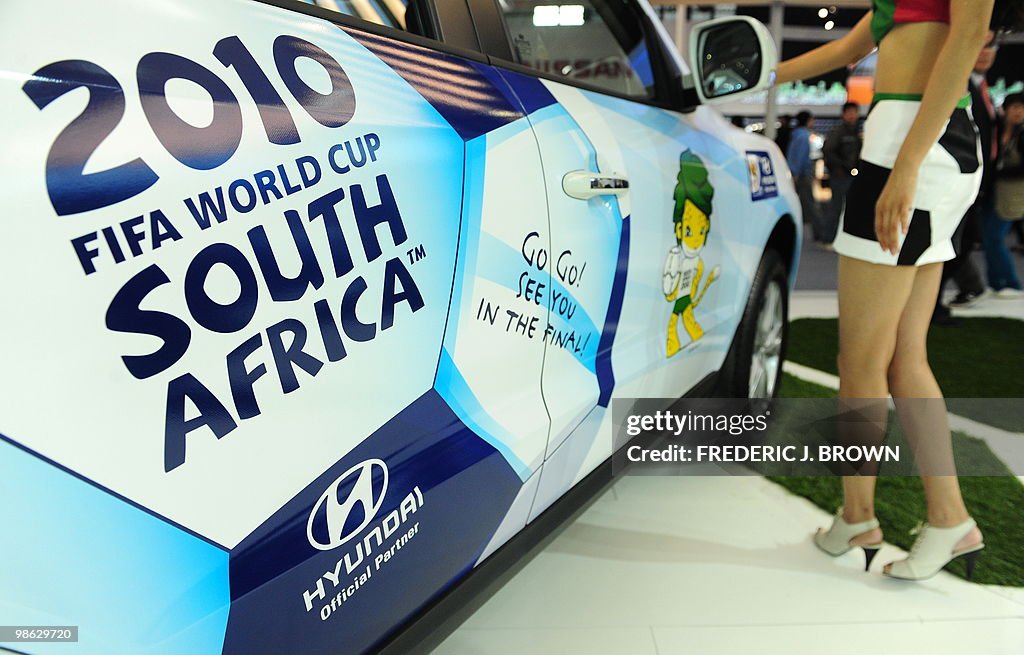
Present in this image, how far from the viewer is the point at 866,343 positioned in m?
1.71

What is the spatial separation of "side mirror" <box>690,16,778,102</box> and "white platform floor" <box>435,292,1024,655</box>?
1066mm

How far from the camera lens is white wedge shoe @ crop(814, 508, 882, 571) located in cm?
180

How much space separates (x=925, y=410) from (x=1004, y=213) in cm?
414

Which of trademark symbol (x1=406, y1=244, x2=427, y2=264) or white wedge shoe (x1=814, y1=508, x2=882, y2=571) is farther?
white wedge shoe (x1=814, y1=508, x2=882, y2=571)

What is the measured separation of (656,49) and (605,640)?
4.35 ft

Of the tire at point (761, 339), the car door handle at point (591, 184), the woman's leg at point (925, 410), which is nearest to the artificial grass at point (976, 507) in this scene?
the woman's leg at point (925, 410)

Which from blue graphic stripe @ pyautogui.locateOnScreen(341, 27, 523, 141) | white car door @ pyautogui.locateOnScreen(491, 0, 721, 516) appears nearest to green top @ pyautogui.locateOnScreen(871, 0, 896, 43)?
white car door @ pyautogui.locateOnScreen(491, 0, 721, 516)

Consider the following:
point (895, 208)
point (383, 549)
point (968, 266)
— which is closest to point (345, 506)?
point (383, 549)

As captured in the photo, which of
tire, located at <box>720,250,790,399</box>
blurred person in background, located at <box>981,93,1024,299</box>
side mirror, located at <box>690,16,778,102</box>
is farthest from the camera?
blurred person in background, located at <box>981,93,1024,299</box>

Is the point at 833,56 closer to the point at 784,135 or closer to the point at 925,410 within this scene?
the point at 925,410

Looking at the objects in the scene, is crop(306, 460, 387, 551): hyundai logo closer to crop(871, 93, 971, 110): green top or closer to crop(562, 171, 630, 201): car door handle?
crop(562, 171, 630, 201): car door handle

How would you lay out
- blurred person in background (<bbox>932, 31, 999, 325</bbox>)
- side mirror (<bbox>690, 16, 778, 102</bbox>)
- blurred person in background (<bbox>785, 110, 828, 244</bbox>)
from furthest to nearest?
1. blurred person in background (<bbox>785, 110, 828, 244</bbox>)
2. blurred person in background (<bbox>932, 31, 999, 325</bbox>)
3. side mirror (<bbox>690, 16, 778, 102</bbox>)

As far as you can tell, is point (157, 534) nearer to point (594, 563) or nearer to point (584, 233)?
point (584, 233)

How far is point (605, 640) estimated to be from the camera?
155 centimetres
